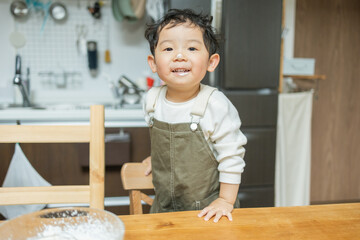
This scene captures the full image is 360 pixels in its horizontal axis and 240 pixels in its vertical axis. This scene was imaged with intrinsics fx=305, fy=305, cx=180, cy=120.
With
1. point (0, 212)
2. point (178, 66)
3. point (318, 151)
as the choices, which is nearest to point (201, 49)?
point (178, 66)

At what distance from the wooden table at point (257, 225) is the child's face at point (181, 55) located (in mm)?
343

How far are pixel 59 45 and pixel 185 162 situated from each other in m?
2.02

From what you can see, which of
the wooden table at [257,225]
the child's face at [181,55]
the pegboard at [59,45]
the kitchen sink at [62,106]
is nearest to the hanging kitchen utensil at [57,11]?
the pegboard at [59,45]

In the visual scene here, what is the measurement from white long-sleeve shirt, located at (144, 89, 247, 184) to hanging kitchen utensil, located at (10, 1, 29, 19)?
2.07 meters

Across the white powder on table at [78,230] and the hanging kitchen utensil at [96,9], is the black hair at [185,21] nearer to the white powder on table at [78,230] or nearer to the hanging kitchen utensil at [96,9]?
the white powder on table at [78,230]

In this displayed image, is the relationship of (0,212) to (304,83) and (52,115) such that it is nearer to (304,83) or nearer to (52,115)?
(52,115)

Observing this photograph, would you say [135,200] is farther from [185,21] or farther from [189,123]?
[185,21]

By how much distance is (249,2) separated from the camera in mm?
1933

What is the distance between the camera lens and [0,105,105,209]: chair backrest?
0.73 m

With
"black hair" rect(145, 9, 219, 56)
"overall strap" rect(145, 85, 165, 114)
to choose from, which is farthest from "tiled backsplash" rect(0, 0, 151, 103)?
"black hair" rect(145, 9, 219, 56)

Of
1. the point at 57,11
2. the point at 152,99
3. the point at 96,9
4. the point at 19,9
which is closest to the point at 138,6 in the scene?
the point at 96,9

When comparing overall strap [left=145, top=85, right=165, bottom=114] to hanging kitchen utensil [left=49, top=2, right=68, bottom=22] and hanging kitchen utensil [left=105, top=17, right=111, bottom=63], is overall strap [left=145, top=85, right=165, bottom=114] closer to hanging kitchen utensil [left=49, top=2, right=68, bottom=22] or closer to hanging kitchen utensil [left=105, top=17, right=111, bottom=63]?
hanging kitchen utensil [left=105, top=17, right=111, bottom=63]

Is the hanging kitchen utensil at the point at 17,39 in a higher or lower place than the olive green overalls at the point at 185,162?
higher

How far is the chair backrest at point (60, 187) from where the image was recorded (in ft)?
2.39
